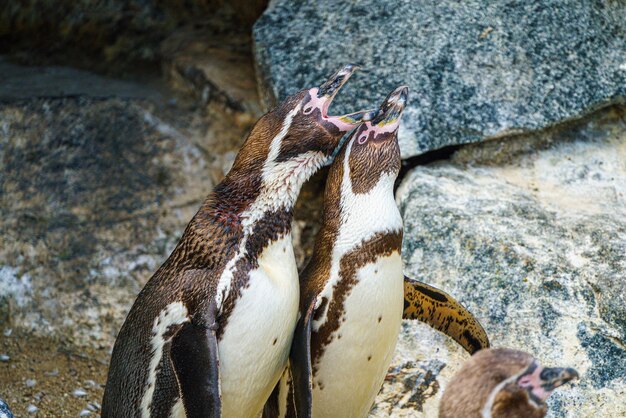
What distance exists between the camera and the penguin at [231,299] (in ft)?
9.77

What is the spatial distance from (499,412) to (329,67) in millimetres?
2313

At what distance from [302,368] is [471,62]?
1890 mm

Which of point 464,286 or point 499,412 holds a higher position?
point 499,412

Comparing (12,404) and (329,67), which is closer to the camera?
(12,404)

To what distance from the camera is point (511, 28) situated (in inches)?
175

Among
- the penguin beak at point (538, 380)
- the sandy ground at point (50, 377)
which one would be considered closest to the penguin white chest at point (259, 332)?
the penguin beak at point (538, 380)

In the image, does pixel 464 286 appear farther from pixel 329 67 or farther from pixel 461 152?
pixel 329 67

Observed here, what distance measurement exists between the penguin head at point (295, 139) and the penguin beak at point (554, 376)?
110 centimetres

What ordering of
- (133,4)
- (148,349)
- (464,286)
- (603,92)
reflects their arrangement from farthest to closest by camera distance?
1. (133,4)
2. (603,92)
3. (464,286)
4. (148,349)

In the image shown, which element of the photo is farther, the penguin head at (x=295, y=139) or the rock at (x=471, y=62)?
the rock at (x=471, y=62)

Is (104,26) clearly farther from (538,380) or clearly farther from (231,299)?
Result: (538,380)

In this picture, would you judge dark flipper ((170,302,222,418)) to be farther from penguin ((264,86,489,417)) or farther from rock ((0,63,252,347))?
rock ((0,63,252,347))

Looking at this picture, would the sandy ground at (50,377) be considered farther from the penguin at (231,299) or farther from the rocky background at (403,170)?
the penguin at (231,299)

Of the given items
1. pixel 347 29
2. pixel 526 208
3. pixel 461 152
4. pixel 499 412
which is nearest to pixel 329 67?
pixel 347 29
